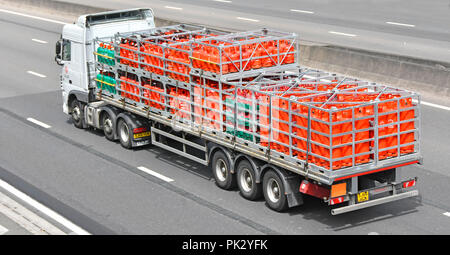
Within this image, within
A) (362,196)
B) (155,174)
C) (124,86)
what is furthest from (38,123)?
(362,196)

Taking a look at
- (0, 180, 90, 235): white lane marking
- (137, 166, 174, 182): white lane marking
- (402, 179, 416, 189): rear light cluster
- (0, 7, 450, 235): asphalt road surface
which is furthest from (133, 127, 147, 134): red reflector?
(402, 179, 416, 189): rear light cluster

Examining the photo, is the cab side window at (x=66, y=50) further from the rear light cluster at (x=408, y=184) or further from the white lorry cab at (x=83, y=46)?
the rear light cluster at (x=408, y=184)

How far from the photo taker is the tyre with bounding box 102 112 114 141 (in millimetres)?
21281

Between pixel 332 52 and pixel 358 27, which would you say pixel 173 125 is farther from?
pixel 358 27

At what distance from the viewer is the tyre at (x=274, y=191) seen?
612 inches

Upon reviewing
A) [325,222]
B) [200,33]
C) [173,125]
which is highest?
[200,33]

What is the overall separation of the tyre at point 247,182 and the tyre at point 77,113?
7393 mm

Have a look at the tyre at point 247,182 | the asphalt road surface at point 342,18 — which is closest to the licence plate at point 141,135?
the tyre at point 247,182

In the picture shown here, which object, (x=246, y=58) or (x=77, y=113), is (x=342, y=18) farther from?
(x=246, y=58)

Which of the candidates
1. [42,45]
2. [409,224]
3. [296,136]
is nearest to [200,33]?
[296,136]

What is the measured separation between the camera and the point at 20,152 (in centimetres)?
2048

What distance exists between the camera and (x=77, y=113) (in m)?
22.7

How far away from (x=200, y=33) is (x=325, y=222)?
24.9ft

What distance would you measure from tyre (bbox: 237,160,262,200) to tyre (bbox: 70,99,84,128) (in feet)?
24.3
